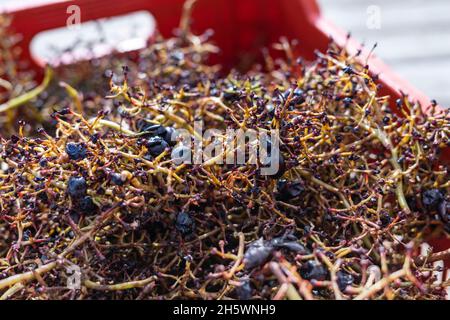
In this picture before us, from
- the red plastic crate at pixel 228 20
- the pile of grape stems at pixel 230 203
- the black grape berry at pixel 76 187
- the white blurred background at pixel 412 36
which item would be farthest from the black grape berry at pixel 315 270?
the white blurred background at pixel 412 36

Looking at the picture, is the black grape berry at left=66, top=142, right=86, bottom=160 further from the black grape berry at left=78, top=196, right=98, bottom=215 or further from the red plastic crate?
the red plastic crate

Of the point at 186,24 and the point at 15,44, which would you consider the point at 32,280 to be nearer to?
the point at 186,24

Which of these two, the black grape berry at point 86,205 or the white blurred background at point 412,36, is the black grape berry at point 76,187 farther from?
the white blurred background at point 412,36

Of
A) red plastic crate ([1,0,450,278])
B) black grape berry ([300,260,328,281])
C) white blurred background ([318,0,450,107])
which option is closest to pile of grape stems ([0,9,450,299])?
black grape berry ([300,260,328,281])
